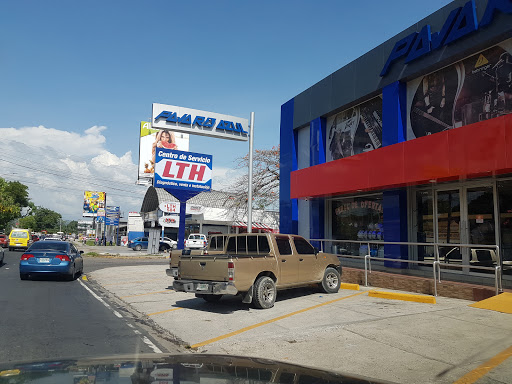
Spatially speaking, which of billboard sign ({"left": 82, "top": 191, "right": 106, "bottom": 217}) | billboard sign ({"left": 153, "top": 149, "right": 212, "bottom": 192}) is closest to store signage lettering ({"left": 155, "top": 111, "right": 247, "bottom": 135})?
billboard sign ({"left": 153, "top": 149, "right": 212, "bottom": 192})

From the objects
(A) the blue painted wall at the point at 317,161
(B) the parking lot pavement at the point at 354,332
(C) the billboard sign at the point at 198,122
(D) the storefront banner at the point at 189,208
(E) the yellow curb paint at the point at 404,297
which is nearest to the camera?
(B) the parking lot pavement at the point at 354,332

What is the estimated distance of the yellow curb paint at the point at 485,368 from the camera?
4742 millimetres

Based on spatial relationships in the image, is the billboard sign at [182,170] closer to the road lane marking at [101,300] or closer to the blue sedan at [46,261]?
the blue sedan at [46,261]

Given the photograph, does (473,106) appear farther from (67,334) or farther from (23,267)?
(23,267)

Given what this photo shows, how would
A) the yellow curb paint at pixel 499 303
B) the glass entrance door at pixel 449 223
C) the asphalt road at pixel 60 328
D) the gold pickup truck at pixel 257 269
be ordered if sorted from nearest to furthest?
the asphalt road at pixel 60 328, the yellow curb paint at pixel 499 303, the gold pickup truck at pixel 257 269, the glass entrance door at pixel 449 223

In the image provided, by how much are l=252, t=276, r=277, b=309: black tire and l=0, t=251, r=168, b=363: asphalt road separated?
→ 8.86 ft

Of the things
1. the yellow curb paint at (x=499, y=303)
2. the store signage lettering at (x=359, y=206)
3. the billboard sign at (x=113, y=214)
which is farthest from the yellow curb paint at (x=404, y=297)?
the billboard sign at (x=113, y=214)

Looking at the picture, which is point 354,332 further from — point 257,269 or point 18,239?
point 18,239

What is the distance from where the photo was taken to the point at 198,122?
899 inches

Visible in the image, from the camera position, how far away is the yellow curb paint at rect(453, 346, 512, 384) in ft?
15.6

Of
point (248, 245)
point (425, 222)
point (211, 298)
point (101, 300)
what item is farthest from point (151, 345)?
point (425, 222)

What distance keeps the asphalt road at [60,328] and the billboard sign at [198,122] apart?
11840 mm

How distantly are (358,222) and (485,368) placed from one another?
11291 millimetres

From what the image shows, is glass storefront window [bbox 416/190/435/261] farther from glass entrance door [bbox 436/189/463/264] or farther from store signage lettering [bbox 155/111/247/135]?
store signage lettering [bbox 155/111/247/135]
